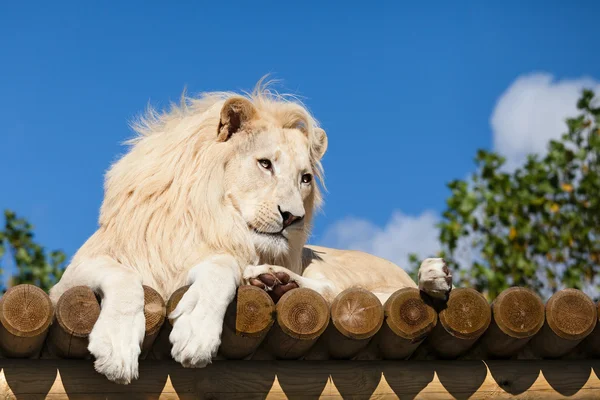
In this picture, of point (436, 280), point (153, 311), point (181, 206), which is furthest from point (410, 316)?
point (181, 206)

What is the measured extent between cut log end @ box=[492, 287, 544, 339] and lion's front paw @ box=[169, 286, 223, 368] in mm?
1042

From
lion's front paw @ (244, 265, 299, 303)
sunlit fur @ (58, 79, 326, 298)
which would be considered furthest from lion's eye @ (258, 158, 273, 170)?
lion's front paw @ (244, 265, 299, 303)

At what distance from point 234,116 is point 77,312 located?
1.38m

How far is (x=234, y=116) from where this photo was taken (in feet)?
12.9

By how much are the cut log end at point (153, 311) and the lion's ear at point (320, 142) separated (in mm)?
1453

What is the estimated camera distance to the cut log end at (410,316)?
3.11m

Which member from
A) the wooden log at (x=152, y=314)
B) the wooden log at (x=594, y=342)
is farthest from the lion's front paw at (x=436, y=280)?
the wooden log at (x=152, y=314)

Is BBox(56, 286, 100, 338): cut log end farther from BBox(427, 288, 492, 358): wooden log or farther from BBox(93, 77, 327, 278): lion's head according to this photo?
BBox(427, 288, 492, 358): wooden log

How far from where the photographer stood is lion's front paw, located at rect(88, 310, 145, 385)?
269 cm

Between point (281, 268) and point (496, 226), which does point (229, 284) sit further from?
point (496, 226)

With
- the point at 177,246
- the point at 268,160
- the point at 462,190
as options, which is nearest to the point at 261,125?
the point at 268,160

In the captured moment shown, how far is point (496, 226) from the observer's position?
9742 millimetres

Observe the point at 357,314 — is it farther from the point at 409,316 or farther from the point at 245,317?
the point at 245,317

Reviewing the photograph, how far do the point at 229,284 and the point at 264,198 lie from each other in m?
0.76
